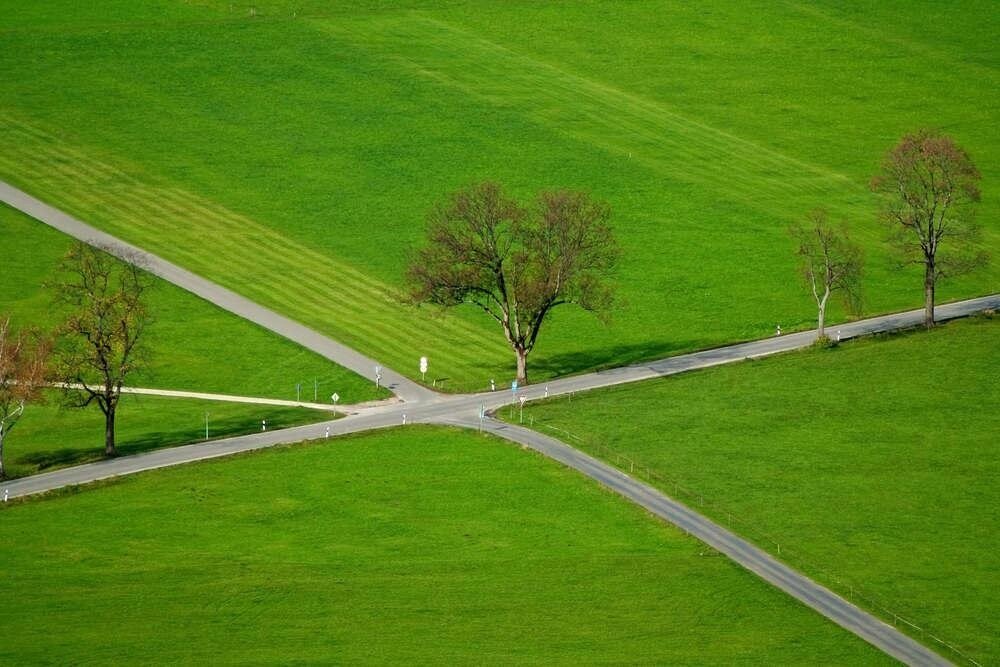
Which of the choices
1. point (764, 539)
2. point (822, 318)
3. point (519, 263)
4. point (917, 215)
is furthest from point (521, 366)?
point (917, 215)

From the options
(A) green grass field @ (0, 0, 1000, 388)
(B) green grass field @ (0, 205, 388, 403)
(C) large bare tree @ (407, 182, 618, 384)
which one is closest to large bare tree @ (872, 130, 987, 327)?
(A) green grass field @ (0, 0, 1000, 388)

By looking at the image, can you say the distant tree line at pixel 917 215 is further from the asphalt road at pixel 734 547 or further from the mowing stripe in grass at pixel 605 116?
the asphalt road at pixel 734 547

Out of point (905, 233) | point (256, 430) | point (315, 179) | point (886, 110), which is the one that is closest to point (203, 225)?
point (315, 179)

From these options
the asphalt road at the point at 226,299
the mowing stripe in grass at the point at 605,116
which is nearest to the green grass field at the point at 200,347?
the asphalt road at the point at 226,299

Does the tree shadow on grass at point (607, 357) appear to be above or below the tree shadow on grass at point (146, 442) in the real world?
above

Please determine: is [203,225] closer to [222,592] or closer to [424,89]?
[424,89]

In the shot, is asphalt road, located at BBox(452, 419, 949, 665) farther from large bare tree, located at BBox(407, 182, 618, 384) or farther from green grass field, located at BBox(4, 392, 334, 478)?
green grass field, located at BBox(4, 392, 334, 478)
